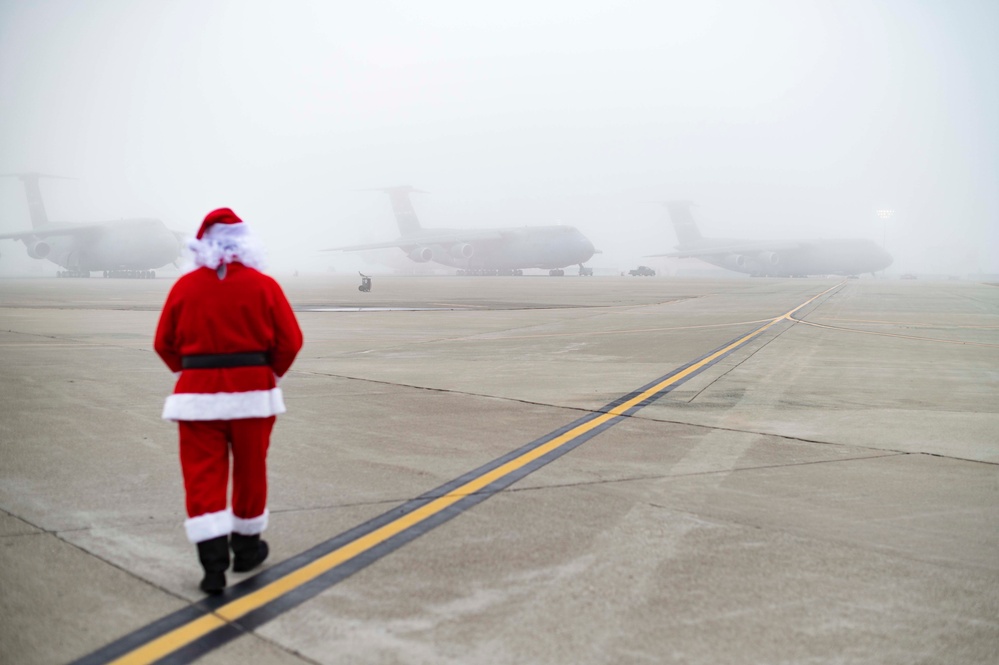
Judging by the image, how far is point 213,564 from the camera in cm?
392

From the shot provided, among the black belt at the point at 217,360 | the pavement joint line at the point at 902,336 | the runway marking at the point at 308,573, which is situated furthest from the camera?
the pavement joint line at the point at 902,336

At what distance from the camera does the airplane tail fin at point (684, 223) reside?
11475 cm

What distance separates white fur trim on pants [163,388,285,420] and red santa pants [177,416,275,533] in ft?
0.16

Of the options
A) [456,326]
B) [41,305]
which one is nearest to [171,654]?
[456,326]

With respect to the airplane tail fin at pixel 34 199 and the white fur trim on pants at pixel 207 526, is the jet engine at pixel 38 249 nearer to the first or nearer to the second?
the airplane tail fin at pixel 34 199

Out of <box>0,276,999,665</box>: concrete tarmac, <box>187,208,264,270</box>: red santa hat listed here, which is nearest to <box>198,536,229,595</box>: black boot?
<box>0,276,999,665</box>: concrete tarmac

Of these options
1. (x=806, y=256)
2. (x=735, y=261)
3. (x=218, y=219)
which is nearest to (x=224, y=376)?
(x=218, y=219)

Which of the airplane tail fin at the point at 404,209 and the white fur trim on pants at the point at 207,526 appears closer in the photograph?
the white fur trim on pants at the point at 207,526

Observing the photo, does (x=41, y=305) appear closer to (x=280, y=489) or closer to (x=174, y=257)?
(x=280, y=489)

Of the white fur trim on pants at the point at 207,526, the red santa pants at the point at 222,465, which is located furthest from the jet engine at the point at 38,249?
the white fur trim on pants at the point at 207,526

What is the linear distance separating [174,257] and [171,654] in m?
83.0

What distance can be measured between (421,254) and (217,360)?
86.0 metres

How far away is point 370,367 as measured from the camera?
40.0 ft

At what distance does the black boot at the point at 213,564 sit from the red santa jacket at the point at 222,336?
23.7 inches
